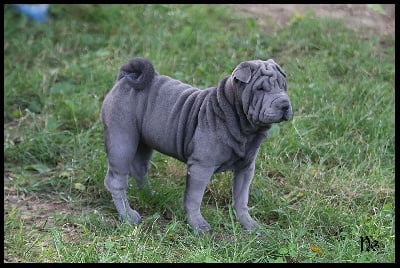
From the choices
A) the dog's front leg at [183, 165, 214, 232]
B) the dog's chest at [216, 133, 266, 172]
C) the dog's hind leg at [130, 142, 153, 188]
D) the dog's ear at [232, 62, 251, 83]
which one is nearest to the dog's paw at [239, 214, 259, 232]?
the dog's front leg at [183, 165, 214, 232]

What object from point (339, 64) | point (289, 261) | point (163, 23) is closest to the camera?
point (289, 261)

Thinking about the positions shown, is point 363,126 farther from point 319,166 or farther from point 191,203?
point 191,203

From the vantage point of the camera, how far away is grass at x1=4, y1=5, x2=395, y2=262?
496cm

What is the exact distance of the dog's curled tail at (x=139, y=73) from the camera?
535 cm

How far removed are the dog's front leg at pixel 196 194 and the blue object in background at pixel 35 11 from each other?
14.5 feet

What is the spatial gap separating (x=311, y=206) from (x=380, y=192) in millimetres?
663

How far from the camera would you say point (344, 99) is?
7.04 meters

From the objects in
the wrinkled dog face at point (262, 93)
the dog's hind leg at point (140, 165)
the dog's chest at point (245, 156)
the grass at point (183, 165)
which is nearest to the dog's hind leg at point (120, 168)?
the grass at point (183, 165)

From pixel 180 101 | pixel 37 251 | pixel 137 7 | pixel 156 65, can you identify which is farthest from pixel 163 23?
pixel 37 251

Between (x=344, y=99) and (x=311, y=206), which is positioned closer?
(x=311, y=206)

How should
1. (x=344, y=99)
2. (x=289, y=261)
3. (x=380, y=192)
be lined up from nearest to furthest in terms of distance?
(x=289, y=261), (x=380, y=192), (x=344, y=99)

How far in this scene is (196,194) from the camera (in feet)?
16.9

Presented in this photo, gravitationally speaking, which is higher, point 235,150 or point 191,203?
point 235,150

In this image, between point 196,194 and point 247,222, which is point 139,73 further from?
point 247,222
